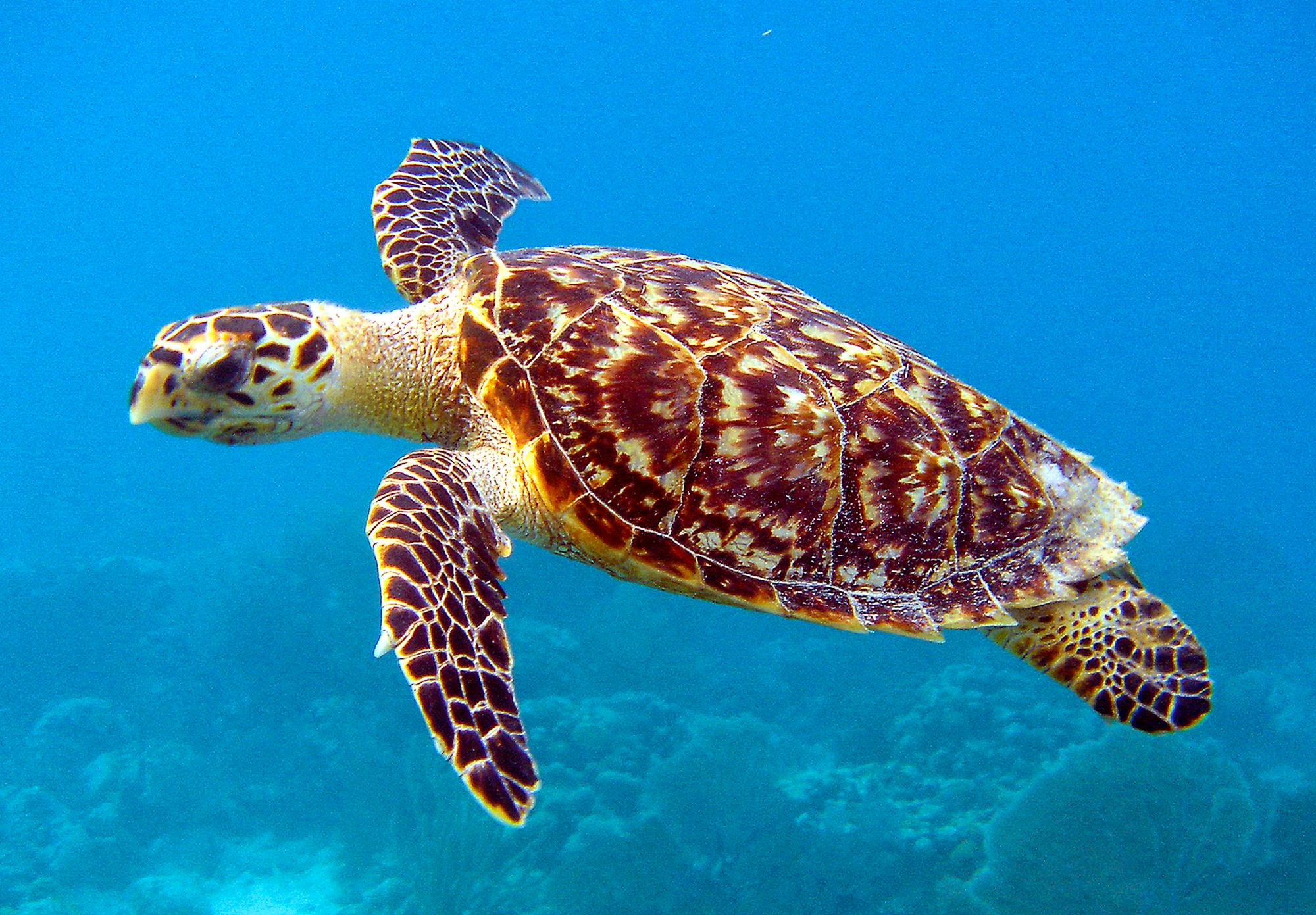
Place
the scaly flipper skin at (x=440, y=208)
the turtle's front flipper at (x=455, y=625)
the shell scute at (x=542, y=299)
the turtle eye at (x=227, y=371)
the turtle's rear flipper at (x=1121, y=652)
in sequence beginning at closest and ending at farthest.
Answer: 1. the turtle's front flipper at (x=455, y=625)
2. the turtle eye at (x=227, y=371)
3. the shell scute at (x=542, y=299)
4. the turtle's rear flipper at (x=1121, y=652)
5. the scaly flipper skin at (x=440, y=208)

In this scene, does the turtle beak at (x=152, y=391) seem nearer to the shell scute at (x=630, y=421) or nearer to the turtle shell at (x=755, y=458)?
the turtle shell at (x=755, y=458)

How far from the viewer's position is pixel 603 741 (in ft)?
28.8

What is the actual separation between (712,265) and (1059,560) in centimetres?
208

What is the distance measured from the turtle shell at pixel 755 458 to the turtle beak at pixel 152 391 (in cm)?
104

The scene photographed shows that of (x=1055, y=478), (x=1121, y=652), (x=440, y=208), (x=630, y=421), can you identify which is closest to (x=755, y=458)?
(x=630, y=421)

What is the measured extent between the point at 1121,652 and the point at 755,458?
6.23 ft

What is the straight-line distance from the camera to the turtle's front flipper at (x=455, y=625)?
1880mm

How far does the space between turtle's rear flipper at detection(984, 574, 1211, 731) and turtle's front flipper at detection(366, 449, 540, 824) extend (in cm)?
209

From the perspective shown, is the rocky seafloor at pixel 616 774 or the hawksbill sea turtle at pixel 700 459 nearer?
the hawksbill sea turtle at pixel 700 459

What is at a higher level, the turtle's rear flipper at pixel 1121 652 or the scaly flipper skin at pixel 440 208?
the scaly flipper skin at pixel 440 208

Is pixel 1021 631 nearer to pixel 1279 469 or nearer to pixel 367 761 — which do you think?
pixel 367 761

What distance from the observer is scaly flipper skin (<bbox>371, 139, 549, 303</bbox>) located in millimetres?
3627

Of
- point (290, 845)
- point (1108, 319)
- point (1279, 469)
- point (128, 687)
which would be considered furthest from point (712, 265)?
point (1108, 319)

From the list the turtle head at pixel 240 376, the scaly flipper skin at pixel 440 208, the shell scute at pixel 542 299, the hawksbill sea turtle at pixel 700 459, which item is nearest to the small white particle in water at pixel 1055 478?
the hawksbill sea turtle at pixel 700 459
